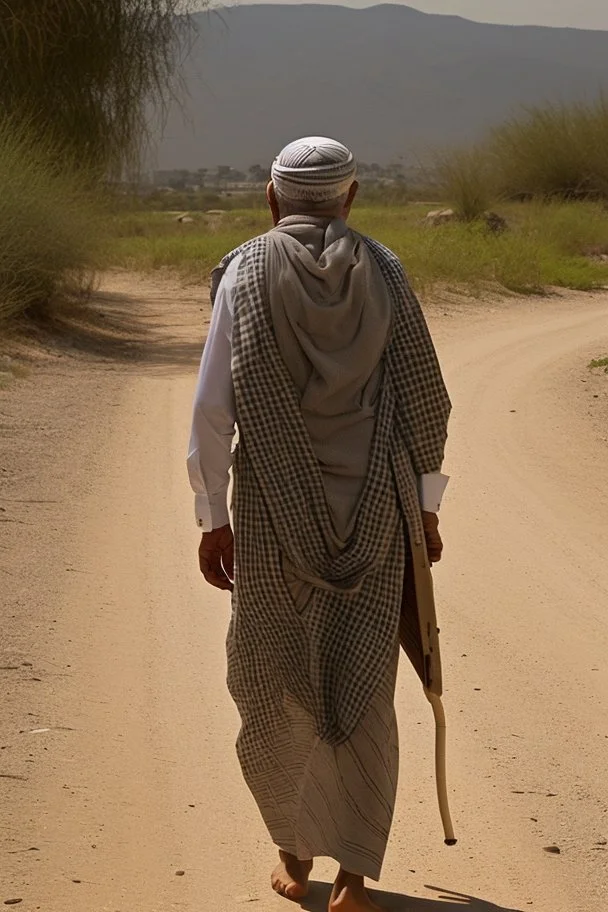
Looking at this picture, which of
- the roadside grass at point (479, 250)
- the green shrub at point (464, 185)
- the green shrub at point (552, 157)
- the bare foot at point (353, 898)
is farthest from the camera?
the green shrub at point (552, 157)

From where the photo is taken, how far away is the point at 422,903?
127 inches

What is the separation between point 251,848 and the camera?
3.54m

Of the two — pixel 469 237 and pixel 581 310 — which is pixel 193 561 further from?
pixel 469 237

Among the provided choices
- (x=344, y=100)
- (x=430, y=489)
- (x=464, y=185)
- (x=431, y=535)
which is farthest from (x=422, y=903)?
(x=344, y=100)

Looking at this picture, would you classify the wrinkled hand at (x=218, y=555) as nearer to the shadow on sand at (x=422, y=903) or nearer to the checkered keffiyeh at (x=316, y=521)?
the checkered keffiyeh at (x=316, y=521)

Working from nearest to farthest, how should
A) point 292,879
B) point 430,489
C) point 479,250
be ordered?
point 430,489
point 292,879
point 479,250

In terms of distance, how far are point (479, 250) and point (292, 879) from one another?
19276mm

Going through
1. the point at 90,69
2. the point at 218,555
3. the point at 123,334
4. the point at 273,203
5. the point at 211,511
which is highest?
the point at 90,69

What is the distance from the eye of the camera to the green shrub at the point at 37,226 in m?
13.5

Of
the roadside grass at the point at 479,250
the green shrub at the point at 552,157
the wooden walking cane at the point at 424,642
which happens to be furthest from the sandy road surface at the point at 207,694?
the green shrub at the point at 552,157

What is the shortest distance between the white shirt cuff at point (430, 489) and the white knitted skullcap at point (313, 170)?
0.67m

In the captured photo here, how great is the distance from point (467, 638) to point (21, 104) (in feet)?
41.6

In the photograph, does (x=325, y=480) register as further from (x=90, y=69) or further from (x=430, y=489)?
(x=90, y=69)

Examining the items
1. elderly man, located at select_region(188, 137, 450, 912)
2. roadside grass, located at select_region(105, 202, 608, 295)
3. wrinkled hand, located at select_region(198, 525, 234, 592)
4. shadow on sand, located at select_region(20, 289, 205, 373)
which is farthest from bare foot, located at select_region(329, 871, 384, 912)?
roadside grass, located at select_region(105, 202, 608, 295)
